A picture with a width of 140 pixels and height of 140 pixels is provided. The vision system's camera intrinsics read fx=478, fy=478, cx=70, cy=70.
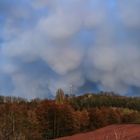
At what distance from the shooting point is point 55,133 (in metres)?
142

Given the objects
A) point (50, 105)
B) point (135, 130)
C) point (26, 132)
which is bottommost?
point (135, 130)

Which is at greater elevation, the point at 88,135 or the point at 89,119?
the point at 89,119

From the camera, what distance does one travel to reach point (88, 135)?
47.2 meters

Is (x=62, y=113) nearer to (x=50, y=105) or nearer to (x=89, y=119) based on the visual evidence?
(x=50, y=105)

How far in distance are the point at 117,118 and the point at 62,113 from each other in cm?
2885

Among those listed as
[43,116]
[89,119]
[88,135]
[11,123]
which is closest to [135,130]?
[88,135]

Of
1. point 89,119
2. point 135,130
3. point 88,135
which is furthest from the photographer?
point 89,119

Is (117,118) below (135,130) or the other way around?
the other way around

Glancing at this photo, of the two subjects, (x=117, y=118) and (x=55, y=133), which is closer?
(x=55, y=133)

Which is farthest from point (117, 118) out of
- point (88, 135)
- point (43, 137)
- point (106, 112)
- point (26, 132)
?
point (88, 135)

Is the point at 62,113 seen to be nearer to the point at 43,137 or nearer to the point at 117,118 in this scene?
the point at 43,137

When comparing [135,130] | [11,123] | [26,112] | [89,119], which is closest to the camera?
[135,130]

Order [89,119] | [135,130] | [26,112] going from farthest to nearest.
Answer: [89,119]
[26,112]
[135,130]

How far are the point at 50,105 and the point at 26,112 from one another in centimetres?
1794
